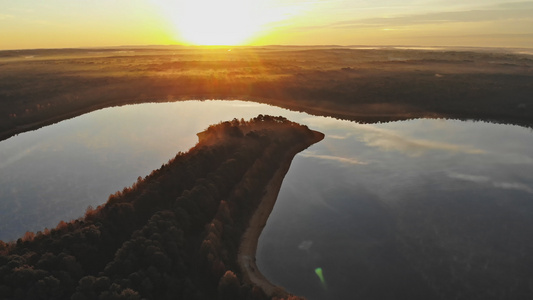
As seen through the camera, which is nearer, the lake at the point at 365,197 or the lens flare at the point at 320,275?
the lens flare at the point at 320,275

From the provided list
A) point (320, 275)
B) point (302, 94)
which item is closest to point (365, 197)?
point (320, 275)

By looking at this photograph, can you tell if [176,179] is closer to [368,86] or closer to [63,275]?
[63,275]

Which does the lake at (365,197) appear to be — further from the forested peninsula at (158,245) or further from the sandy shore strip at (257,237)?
the forested peninsula at (158,245)

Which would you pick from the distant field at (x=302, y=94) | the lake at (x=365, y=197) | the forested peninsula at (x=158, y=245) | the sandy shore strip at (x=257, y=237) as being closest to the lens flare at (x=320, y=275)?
the lake at (x=365, y=197)

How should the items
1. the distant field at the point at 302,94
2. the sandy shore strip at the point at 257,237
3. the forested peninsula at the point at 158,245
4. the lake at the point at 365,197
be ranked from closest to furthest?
the forested peninsula at the point at 158,245, the sandy shore strip at the point at 257,237, the lake at the point at 365,197, the distant field at the point at 302,94

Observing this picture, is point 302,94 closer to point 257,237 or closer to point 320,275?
point 257,237

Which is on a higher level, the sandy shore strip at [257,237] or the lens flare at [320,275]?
the sandy shore strip at [257,237]

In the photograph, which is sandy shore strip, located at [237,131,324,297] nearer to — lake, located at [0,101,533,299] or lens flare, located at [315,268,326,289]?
lake, located at [0,101,533,299]

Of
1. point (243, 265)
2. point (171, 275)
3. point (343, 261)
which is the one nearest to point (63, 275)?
point (171, 275)
